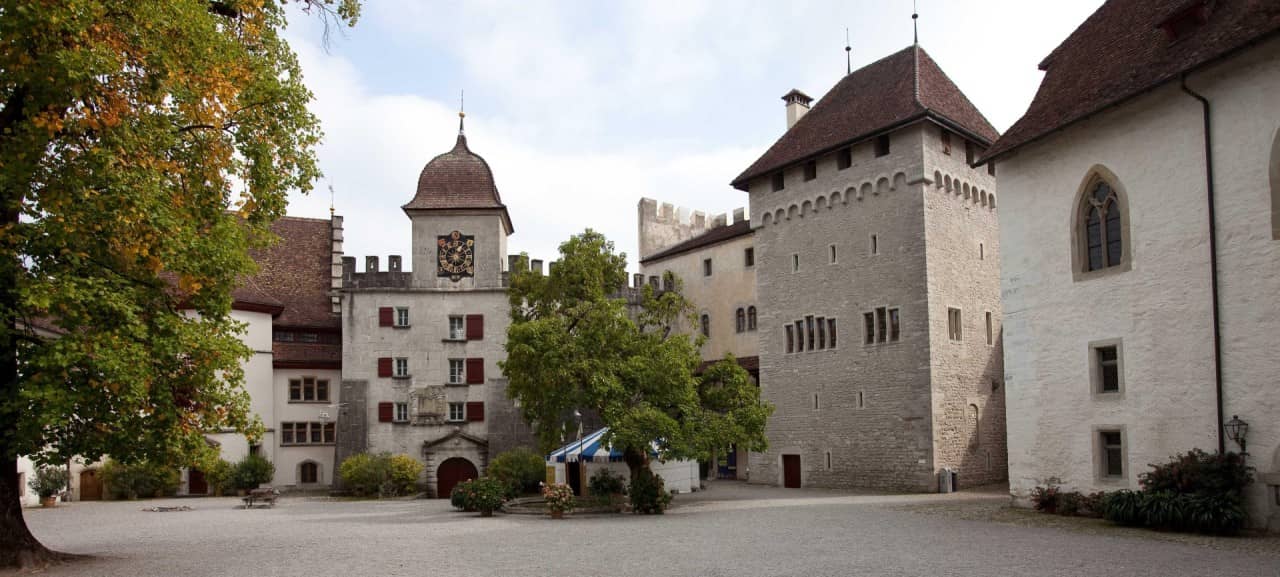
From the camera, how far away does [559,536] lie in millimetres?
18750

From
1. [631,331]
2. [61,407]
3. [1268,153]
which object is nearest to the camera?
[61,407]

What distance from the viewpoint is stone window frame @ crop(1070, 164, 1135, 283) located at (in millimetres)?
19328

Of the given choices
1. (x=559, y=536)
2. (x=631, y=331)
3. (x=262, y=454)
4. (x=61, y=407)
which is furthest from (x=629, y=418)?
(x=262, y=454)

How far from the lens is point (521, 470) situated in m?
36.2

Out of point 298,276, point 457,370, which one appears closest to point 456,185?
point 457,370

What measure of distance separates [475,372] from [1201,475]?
28.7 metres

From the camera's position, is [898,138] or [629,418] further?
[898,138]

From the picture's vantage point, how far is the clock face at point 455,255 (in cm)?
4088

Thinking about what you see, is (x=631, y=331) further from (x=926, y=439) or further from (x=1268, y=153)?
(x=1268, y=153)

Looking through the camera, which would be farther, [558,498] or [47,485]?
[47,485]

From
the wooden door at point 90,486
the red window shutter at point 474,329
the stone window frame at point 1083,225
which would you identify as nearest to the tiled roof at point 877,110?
the stone window frame at point 1083,225

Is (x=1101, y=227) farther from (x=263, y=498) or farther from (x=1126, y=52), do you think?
(x=263, y=498)

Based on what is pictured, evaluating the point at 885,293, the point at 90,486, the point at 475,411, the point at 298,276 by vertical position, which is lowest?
the point at 90,486

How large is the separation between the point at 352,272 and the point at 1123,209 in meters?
30.0
